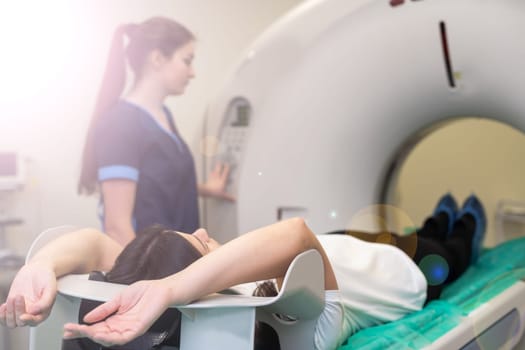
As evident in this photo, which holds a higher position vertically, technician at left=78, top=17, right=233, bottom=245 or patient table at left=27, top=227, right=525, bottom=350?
technician at left=78, top=17, right=233, bottom=245

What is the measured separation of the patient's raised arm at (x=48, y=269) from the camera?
0.67 metres

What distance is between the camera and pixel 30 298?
27.4 inches

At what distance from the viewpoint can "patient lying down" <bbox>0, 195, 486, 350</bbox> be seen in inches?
25.3

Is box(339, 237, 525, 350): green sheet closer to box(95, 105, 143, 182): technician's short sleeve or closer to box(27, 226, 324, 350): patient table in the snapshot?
box(27, 226, 324, 350): patient table

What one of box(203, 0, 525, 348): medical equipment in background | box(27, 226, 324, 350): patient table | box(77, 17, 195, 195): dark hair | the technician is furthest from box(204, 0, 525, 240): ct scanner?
box(27, 226, 324, 350): patient table

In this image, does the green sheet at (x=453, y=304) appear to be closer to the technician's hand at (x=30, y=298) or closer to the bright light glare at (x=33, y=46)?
the technician's hand at (x=30, y=298)

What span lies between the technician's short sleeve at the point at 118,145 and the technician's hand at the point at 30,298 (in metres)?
0.85

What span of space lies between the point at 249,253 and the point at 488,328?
2.22 ft

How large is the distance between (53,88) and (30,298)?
97 centimetres

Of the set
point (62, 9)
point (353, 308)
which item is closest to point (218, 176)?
point (62, 9)

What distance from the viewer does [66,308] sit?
75cm

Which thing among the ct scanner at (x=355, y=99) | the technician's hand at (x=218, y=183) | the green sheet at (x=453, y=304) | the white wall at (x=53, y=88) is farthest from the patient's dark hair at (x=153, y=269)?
the technician's hand at (x=218, y=183)

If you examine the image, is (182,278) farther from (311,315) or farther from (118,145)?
(118,145)

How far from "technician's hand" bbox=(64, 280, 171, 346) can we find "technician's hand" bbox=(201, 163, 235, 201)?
3.60 ft
